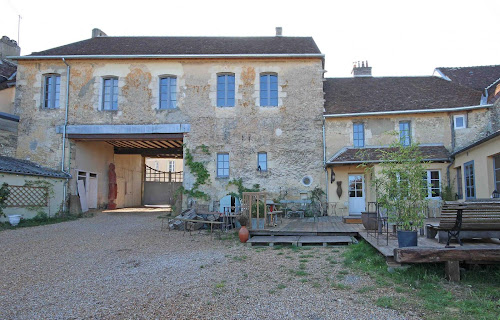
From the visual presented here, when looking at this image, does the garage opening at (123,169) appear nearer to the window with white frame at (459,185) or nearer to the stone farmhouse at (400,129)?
the stone farmhouse at (400,129)

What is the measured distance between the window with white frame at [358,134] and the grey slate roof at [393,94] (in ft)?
2.08

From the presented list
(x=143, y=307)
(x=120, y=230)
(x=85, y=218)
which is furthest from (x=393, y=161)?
(x=85, y=218)

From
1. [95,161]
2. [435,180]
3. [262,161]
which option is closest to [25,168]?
[95,161]

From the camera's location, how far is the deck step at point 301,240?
27.1 ft

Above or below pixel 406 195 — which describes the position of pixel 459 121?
above

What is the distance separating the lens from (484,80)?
15.7 metres

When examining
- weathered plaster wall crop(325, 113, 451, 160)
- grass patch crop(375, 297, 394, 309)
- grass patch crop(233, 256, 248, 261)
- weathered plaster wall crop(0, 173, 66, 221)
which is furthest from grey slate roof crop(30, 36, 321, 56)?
grass patch crop(375, 297, 394, 309)

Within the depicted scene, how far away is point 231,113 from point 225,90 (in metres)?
1.04

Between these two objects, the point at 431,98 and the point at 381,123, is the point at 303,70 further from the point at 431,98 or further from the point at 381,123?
the point at 431,98

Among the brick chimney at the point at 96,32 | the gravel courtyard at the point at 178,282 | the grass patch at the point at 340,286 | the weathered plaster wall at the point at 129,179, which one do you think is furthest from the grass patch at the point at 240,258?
the brick chimney at the point at 96,32

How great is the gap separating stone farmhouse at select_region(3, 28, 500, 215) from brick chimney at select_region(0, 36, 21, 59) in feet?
20.4

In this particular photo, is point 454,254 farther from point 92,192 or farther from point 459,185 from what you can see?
point 92,192

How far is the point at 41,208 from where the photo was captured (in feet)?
45.7

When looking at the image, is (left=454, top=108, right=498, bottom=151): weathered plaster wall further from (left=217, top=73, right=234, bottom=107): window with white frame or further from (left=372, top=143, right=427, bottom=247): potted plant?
(left=372, top=143, right=427, bottom=247): potted plant
